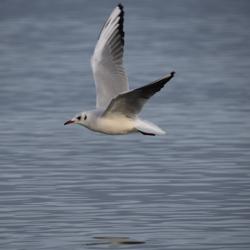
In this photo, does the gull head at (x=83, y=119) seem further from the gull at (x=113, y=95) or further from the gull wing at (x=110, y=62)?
the gull wing at (x=110, y=62)

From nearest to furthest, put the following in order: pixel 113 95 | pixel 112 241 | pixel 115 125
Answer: pixel 112 241 < pixel 115 125 < pixel 113 95

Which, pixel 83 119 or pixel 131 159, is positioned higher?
pixel 83 119

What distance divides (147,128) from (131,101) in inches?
10.9

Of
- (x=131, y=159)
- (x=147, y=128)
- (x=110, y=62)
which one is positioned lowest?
(x=131, y=159)

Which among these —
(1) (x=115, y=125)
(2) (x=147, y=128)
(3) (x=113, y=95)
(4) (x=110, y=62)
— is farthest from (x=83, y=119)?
(4) (x=110, y=62)

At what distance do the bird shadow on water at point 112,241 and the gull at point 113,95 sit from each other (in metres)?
1.28

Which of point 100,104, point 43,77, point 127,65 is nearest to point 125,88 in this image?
point 100,104

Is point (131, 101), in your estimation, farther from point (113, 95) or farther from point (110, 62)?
point (110, 62)

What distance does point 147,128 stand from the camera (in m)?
11.0

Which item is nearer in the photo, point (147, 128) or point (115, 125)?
point (147, 128)

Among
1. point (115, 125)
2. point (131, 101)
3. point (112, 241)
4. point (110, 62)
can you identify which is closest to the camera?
point (112, 241)

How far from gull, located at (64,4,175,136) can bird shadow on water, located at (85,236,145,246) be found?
128cm

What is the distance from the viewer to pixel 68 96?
63.2ft

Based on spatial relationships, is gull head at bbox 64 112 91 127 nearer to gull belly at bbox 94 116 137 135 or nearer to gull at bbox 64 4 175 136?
gull at bbox 64 4 175 136
